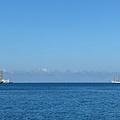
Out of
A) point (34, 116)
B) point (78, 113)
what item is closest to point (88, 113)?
point (78, 113)

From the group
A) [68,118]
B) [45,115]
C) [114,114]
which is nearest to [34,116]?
[45,115]

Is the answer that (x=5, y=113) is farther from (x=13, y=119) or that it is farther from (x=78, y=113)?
(x=78, y=113)

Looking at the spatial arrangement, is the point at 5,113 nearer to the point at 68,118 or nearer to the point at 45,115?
the point at 45,115

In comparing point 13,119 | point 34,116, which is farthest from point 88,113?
point 13,119

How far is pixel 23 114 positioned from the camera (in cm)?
6888

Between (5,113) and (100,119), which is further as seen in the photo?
(5,113)

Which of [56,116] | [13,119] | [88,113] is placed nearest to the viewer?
[13,119]

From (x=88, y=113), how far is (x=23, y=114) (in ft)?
51.6

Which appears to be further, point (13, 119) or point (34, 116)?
point (34, 116)

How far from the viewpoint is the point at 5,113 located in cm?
7094

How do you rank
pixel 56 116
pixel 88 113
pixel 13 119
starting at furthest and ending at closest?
pixel 88 113
pixel 56 116
pixel 13 119

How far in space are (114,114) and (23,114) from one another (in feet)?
71.6

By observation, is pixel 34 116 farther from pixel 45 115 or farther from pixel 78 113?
pixel 78 113

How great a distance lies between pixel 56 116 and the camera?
66.1 m
